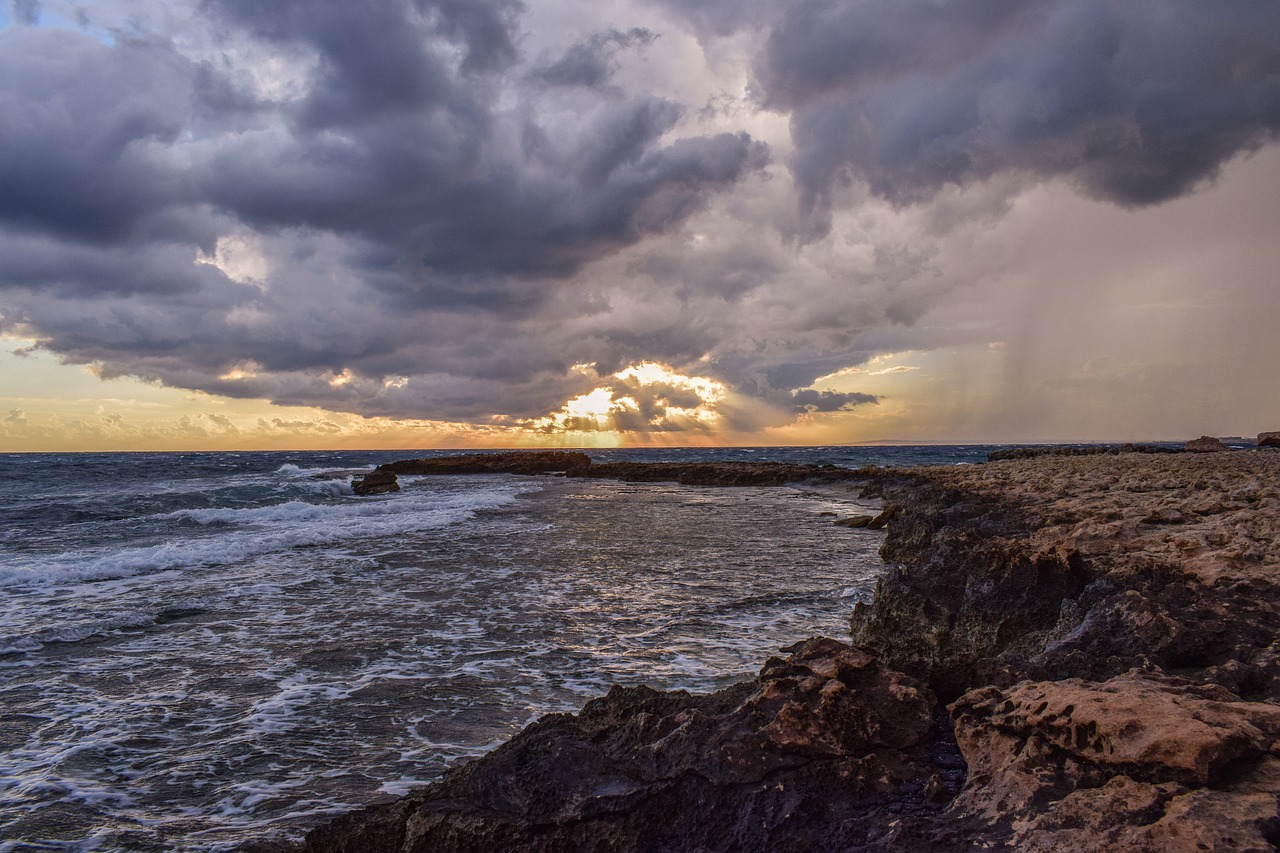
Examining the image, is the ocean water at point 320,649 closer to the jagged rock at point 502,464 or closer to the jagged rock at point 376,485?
the jagged rock at point 376,485

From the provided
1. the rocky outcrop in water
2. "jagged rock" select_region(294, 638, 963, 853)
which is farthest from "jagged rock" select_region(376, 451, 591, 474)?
"jagged rock" select_region(294, 638, 963, 853)

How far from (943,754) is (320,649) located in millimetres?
7468

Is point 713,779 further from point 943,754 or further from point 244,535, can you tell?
point 244,535

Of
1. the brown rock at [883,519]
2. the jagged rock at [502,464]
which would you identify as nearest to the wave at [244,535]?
the brown rock at [883,519]

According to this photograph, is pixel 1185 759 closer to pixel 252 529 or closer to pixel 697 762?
pixel 697 762

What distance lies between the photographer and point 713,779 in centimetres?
339

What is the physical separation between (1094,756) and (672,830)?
1.91 meters

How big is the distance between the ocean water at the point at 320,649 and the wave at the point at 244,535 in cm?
14

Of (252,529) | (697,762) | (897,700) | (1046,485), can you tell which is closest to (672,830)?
(697,762)

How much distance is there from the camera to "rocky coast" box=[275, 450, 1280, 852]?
264cm

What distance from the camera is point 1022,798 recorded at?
2.84m

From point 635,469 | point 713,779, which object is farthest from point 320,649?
point 635,469

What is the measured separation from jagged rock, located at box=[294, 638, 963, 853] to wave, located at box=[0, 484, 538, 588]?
1356 centimetres

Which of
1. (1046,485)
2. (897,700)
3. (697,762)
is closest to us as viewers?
(697,762)
